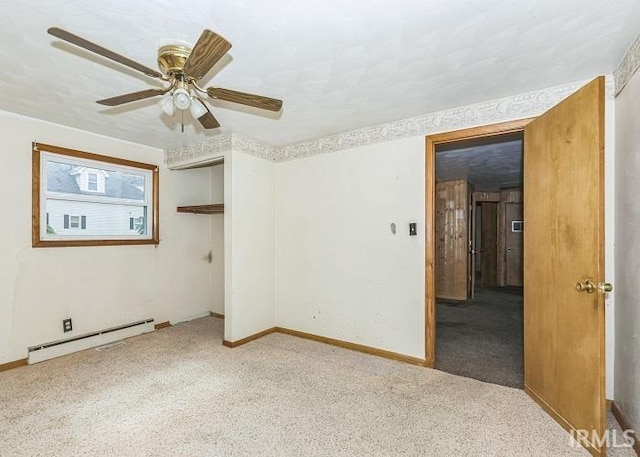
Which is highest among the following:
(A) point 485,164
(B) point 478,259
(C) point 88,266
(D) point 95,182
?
Result: (A) point 485,164

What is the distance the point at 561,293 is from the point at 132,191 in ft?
13.9

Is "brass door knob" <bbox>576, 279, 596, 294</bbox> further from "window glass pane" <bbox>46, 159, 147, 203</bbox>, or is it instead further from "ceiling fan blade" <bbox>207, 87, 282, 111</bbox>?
"window glass pane" <bbox>46, 159, 147, 203</bbox>

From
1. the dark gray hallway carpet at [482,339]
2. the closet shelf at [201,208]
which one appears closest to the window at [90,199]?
the closet shelf at [201,208]

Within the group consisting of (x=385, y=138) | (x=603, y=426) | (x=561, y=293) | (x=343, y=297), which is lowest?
(x=603, y=426)

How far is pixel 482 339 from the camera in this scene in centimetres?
355

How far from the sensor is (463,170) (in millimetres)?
5105

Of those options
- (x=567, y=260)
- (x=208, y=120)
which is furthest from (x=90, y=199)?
(x=567, y=260)

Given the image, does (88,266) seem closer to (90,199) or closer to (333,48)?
(90,199)

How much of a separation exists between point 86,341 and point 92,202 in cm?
146

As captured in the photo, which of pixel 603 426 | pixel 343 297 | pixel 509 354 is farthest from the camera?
pixel 343 297

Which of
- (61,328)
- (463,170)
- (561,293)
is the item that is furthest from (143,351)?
(463,170)

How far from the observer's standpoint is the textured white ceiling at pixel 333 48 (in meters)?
1.49

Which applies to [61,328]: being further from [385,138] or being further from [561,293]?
[561,293]

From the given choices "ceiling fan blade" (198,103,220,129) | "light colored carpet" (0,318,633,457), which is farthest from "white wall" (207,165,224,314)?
"ceiling fan blade" (198,103,220,129)
